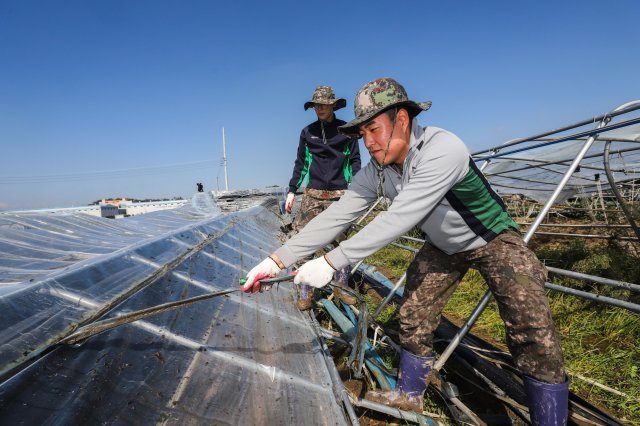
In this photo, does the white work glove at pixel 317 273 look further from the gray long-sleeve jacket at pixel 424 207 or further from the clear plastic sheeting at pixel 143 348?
the clear plastic sheeting at pixel 143 348

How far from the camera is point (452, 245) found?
6.55ft

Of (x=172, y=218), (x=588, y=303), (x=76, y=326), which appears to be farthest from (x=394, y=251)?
(x=76, y=326)

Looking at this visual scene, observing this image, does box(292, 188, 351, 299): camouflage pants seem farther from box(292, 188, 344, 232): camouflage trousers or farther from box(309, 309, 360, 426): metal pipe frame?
box(309, 309, 360, 426): metal pipe frame

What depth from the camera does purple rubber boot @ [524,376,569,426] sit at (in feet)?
5.62

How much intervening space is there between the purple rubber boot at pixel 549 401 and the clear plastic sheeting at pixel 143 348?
997mm

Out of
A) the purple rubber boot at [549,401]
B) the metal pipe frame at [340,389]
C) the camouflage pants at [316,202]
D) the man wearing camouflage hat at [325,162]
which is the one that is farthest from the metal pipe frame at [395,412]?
the camouflage pants at [316,202]

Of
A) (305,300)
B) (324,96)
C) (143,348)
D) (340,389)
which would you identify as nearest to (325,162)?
(324,96)

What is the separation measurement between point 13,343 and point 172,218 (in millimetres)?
4196

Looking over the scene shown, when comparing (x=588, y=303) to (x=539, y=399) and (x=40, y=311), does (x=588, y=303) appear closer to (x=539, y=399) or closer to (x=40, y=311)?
(x=539, y=399)

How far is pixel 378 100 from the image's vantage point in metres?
1.82

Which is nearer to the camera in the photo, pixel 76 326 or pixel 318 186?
pixel 76 326

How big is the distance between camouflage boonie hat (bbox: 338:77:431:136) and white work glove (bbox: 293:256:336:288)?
0.74 m

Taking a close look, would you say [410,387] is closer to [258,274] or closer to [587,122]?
[258,274]

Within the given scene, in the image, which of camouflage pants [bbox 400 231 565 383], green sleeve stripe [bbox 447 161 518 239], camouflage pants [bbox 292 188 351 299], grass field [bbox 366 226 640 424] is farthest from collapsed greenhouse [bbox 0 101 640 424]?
camouflage pants [bbox 292 188 351 299]
